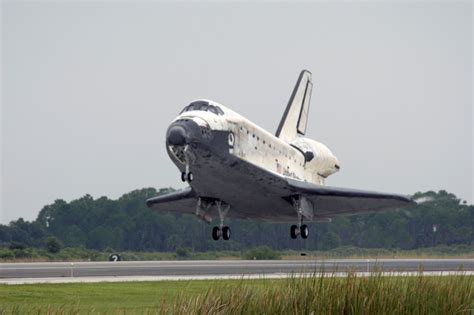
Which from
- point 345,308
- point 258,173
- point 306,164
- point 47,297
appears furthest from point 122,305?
point 306,164

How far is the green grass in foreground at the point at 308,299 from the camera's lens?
51.4ft

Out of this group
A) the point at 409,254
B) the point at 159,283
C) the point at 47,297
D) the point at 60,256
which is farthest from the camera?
the point at 409,254

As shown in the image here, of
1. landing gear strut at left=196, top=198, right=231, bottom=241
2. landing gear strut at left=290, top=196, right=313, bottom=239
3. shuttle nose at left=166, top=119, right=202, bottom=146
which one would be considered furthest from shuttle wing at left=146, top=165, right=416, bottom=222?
shuttle nose at left=166, top=119, right=202, bottom=146

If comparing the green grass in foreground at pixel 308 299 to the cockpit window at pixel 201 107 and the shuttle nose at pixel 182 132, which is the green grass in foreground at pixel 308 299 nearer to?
the shuttle nose at pixel 182 132

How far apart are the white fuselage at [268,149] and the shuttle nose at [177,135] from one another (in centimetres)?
52

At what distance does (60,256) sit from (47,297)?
33697mm

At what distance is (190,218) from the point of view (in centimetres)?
7025

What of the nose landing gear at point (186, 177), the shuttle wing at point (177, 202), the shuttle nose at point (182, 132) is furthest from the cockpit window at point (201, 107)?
the shuttle wing at point (177, 202)

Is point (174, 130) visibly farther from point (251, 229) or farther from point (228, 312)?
point (251, 229)

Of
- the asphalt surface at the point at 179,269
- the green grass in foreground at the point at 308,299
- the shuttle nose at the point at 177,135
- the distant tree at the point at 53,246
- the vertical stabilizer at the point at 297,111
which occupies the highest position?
the vertical stabilizer at the point at 297,111

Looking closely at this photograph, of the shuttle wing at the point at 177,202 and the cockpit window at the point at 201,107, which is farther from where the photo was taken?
the shuttle wing at the point at 177,202

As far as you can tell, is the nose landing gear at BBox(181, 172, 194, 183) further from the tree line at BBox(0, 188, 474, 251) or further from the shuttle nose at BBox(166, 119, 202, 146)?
the tree line at BBox(0, 188, 474, 251)

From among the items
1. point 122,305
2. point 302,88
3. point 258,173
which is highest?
point 302,88

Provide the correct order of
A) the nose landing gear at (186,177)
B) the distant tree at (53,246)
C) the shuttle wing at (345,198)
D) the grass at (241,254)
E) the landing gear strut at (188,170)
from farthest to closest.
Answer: the distant tree at (53,246)
the grass at (241,254)
the shuttle wing at (345,198)
the nose landing gear at (186,177)
the landing gear strut at (188,170)
